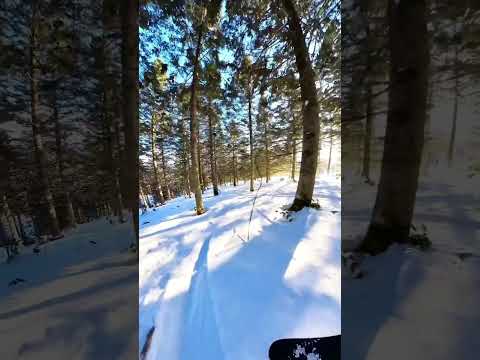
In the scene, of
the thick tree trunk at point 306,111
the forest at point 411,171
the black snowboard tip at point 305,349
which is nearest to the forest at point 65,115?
the forest at point 411,171

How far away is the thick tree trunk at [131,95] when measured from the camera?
820 mm

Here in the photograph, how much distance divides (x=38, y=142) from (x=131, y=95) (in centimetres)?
40

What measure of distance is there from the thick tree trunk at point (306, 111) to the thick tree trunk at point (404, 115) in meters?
2.35

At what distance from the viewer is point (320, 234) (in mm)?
2713

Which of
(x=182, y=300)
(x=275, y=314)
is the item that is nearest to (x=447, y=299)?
(x=275, y=314)

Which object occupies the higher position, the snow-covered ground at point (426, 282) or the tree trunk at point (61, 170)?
the tree trunk at point (61, 170)

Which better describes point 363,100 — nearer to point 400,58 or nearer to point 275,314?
point 400,58

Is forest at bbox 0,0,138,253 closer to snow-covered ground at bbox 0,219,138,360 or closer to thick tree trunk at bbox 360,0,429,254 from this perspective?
snow-covered ground at bbox 0,219,138,360

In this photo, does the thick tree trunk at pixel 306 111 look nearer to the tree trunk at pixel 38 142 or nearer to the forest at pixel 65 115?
the forest at pixel 65 115

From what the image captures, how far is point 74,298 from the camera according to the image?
2.34 feet

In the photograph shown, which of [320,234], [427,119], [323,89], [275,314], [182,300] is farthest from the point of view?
[323,89]

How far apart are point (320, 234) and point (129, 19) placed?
299 centimetres

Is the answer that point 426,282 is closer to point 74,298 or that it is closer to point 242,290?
point 74,298

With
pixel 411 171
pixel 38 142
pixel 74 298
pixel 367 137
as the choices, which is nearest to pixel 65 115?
pixel 38 142
